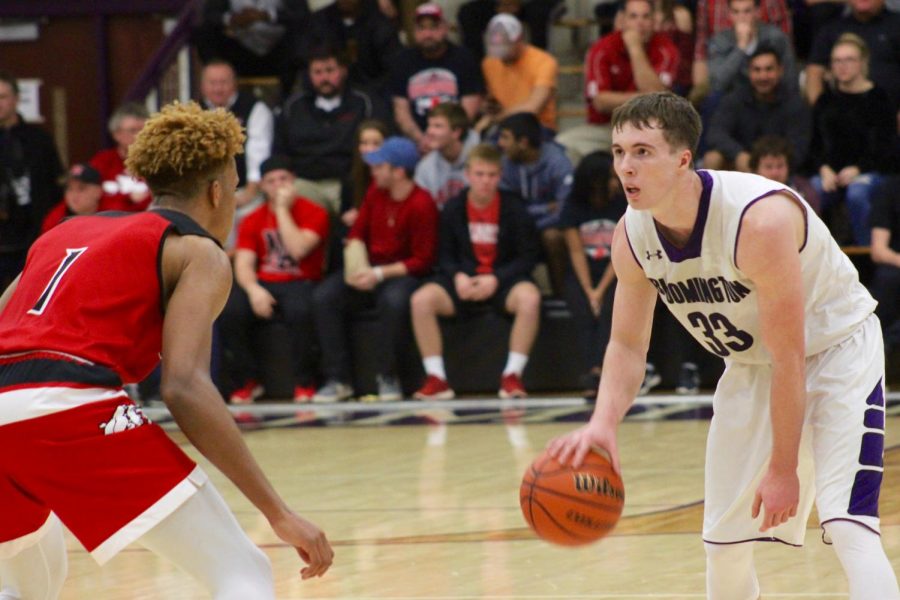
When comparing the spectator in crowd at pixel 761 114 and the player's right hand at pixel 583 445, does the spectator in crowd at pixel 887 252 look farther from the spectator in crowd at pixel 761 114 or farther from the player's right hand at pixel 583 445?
the player's right hand at pixel 583 445

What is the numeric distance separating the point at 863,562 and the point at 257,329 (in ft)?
23.6

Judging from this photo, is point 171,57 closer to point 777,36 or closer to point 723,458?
point 777,36

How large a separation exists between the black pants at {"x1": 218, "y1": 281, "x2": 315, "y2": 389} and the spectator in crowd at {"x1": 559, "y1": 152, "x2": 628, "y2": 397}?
5.85 feet

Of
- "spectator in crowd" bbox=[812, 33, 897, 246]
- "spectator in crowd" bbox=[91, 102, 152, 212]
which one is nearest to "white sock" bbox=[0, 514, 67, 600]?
"spectator in crowd" bbox=[91, 102, 152, 212]

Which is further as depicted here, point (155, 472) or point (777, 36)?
point (777, 36)

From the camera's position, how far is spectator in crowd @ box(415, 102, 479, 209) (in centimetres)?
1009

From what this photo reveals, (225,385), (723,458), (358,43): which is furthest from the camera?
(358,43)

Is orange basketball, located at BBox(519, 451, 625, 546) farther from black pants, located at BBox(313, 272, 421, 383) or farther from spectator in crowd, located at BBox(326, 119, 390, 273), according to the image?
spectator in crowd, located at BBox(326, 119, 390, 273)

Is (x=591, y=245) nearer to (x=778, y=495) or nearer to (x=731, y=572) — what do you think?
(x=731, y=572)

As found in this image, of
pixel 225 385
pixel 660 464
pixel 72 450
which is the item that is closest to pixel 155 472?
pixel 72 450

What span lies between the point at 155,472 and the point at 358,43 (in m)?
8.92

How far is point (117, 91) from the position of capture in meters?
13.8

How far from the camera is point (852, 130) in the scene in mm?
9750

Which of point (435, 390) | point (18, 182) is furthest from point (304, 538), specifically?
point (18, 182)
